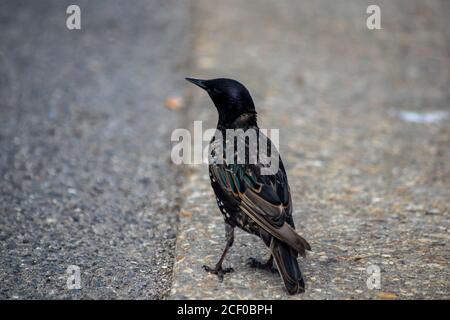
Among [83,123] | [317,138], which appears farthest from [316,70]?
[83,123]

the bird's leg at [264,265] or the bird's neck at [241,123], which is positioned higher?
the bird's neck at [241,123]

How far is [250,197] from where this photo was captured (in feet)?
13.7

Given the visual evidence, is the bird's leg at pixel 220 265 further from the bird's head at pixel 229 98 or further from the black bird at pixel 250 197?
the bird's head at pixel 229 98

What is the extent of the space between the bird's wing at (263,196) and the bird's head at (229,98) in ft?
1.29

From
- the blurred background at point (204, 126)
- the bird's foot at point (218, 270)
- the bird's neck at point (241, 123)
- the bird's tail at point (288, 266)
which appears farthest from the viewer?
the bird's neck at point (241, 123)

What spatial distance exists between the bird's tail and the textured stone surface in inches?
3.6

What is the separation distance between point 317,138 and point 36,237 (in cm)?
316

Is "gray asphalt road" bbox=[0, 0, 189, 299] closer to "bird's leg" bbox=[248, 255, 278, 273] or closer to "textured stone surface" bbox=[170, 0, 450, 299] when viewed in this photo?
"textured stone surface" bbox=[170, 0, 450, 299]

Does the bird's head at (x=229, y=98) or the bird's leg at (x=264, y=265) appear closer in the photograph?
the bird's leg at (x=264, y=265)

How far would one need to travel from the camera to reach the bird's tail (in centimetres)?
389

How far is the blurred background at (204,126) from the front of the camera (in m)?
4.44

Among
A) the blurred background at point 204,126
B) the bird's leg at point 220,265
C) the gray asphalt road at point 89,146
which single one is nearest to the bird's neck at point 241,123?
the bird's leg at point 220,265

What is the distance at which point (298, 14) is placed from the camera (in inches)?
417
